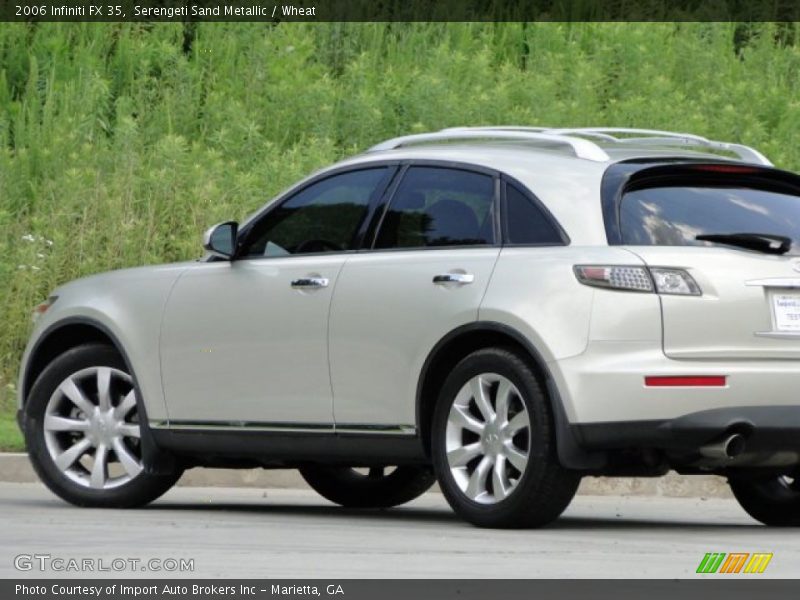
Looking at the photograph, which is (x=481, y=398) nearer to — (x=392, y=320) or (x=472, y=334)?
(x=472, y=334)

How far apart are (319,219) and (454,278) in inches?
48.0

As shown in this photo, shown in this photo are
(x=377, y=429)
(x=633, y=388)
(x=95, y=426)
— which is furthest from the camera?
(x=95, y=426)

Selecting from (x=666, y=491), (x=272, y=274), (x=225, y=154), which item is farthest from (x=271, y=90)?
(x=272, y=274)

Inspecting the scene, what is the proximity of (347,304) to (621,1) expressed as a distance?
16302 millimetres

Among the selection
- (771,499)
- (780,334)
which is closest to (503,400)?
(780,334)

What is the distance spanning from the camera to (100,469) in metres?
10.4

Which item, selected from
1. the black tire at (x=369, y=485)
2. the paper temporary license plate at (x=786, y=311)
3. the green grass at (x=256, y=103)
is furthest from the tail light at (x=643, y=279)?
the green grass at (x=256, y=103)

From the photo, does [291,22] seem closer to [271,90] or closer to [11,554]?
[271,90]

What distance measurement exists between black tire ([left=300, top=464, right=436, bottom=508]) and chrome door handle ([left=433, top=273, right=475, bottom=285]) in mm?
2258

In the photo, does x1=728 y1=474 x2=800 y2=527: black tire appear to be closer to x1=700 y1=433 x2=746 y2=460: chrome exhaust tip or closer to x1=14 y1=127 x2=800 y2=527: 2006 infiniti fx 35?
x1=14 y1=127 x2=800 y2=527: 2006 infiniti fx 35

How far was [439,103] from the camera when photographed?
70.0ft

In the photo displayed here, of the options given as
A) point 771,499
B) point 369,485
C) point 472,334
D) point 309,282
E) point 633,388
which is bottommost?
point 369,485

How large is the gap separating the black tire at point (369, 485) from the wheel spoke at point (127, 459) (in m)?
1.04

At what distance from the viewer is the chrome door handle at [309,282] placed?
9552mm
